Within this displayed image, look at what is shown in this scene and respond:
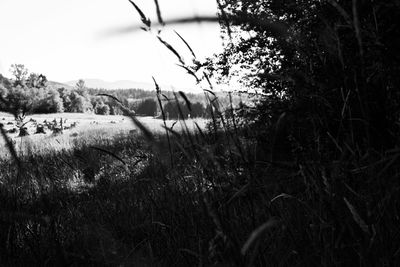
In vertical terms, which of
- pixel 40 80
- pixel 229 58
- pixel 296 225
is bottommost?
pixel 296 225

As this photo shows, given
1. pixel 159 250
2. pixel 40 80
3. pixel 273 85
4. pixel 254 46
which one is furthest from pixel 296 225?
pixel 40 80

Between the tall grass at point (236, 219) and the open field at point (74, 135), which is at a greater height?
the open field at point (74, 135)

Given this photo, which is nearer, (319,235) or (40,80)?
(319,235)

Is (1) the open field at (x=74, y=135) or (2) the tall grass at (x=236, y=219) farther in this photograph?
(1) the open field at (x=74, y=135)

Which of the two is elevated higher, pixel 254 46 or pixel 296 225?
pixel 254 46

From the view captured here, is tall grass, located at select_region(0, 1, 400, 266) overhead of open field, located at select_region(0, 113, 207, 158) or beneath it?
beneath

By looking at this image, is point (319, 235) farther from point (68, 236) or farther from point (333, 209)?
point (68, 236)

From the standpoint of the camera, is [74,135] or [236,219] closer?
[236,219]

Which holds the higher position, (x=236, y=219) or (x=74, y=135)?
(x=74, y=135)

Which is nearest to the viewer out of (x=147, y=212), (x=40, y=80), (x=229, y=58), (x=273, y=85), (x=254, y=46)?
(x=147, y=212)

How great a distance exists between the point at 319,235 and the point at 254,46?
408 cm

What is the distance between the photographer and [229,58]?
5.34m

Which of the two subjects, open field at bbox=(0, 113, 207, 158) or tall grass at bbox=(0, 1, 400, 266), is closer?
tall grass at bbox=(0, 1, 400, 266)

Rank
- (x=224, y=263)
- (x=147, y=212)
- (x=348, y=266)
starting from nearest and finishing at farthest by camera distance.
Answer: (x=224, y=263), (x=348, y=266), (x=147, y=212)
